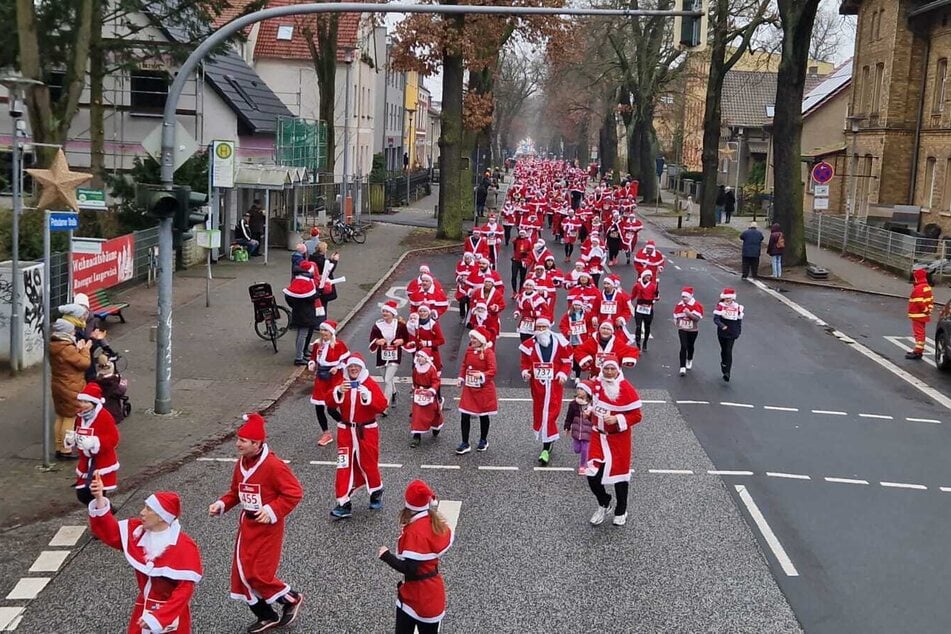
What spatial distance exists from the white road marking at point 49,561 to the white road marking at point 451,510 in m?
3.42

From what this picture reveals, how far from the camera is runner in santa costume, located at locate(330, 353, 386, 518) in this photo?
10.4m

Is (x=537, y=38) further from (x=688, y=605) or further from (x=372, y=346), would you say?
(x=688, y=605)

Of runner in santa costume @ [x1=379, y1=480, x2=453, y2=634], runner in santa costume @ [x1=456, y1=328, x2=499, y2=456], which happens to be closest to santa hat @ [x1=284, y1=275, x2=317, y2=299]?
runner in santa costume @ [x1=456, y1=328, x2=499, y2=456]

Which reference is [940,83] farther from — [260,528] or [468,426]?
[260,528]

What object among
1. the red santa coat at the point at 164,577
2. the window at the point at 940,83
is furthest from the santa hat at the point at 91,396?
the window at the point at 940,83

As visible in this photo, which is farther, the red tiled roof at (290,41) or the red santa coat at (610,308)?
the red tiled roof at (290,41)

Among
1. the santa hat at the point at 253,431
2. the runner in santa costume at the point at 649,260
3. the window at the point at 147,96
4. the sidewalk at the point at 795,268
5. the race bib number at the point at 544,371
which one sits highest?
the window at the point at 147,96

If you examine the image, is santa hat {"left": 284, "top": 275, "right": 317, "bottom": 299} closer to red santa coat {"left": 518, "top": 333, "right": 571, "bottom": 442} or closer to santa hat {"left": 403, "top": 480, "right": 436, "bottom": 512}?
red santa coat {"left": 518, "top": 333, "right": 571, "bottom": 442}

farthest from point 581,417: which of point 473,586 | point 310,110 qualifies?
point 310,110

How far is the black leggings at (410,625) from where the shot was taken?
23.5 ft

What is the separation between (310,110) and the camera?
5803 centimetres

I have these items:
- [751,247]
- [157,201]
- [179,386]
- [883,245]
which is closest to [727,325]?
[179,386]

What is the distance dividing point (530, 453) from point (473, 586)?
14.0ft

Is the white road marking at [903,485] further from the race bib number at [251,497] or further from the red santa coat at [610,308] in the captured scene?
the race bib number at [251,497]
